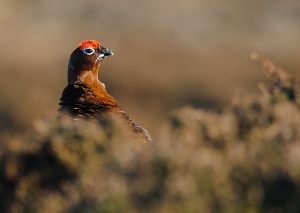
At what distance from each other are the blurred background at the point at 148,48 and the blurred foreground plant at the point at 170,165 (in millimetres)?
17772

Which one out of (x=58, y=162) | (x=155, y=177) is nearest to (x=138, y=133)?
(x=58, y=162)

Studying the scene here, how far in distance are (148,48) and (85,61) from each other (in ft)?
86.1

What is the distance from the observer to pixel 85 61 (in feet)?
36.1

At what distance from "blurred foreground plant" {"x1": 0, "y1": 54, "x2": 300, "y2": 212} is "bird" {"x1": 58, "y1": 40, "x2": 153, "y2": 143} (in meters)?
1.79

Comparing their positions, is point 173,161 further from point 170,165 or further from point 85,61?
point 85,61

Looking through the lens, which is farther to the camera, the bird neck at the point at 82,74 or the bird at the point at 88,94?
the bird neck at the point at 82,74

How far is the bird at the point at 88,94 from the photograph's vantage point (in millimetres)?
8477

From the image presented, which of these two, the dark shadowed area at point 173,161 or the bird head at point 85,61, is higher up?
the bird head at point 85,61

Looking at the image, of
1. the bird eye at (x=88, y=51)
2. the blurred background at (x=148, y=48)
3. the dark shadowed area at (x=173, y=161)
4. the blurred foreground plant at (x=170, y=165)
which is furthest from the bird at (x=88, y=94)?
the blurred background at (x=148, y=48)

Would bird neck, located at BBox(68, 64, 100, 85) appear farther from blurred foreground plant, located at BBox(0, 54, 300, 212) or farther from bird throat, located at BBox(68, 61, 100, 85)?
blurred foreground plant, located at BBox(0, 54, 300, 212)

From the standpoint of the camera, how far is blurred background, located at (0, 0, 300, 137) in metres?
29.3

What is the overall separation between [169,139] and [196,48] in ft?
109

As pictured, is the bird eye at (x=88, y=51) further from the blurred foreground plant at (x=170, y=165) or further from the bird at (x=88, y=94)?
the blurred foreground plant at (x=170, y=165)

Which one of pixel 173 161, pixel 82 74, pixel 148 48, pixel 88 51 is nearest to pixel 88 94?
pixel 82 74
